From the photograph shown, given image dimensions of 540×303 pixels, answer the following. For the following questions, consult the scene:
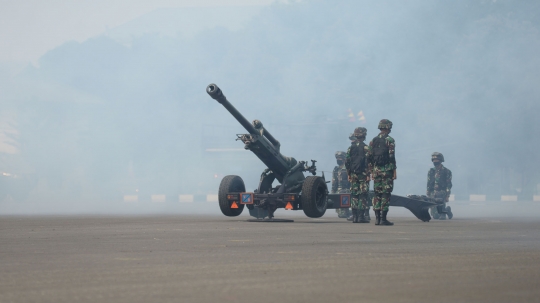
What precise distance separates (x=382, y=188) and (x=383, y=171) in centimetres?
35

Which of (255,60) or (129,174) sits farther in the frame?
(255,60)

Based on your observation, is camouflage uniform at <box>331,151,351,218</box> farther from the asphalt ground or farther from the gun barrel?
the asphalt ground

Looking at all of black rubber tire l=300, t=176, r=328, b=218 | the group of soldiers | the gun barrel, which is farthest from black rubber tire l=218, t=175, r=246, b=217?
the group of soldiers

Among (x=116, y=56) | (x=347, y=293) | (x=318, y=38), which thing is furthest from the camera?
(x=318, y=38)

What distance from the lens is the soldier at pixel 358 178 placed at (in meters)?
19.6

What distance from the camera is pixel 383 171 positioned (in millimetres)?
17797

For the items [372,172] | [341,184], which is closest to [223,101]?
[372,172]

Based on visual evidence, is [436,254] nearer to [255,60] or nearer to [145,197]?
[145,197]

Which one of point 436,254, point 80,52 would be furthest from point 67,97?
point 436,254

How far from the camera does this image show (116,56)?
468 feet

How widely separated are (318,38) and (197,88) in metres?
37.0

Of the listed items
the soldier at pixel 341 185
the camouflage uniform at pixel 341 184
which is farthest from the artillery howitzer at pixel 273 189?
the camouflage uniform at pixel 341 184

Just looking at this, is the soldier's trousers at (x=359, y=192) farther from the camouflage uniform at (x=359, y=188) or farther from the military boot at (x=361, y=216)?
the military boot at (x=361, y=216)

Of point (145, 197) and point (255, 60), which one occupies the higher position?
point (255, 60)
